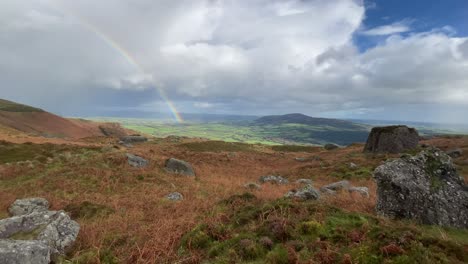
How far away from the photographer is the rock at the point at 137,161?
99.1 ft

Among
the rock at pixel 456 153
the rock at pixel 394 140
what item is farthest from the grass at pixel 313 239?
the rock at pixel 394 140

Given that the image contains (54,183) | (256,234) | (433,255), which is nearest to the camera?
(433,255)

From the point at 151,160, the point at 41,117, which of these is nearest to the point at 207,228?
the point at 151,160

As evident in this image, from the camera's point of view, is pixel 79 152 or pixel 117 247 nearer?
pixel 117 247

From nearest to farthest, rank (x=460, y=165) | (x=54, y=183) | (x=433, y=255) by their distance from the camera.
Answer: (x=433, y=255), (x=54, y=183), (x=460, y=165)

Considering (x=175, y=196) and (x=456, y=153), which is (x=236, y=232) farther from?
(x=456, y=153)

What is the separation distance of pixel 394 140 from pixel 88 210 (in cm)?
4756

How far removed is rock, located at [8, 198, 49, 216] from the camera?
52.4 feet

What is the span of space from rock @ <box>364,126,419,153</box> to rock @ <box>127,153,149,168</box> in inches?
1513

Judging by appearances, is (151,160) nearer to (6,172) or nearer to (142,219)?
(6,172)

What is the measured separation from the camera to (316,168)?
38812mm

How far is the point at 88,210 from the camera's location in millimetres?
15836

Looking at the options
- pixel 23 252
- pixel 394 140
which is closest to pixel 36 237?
pixel 23 252

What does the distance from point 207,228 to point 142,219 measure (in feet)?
17.0
